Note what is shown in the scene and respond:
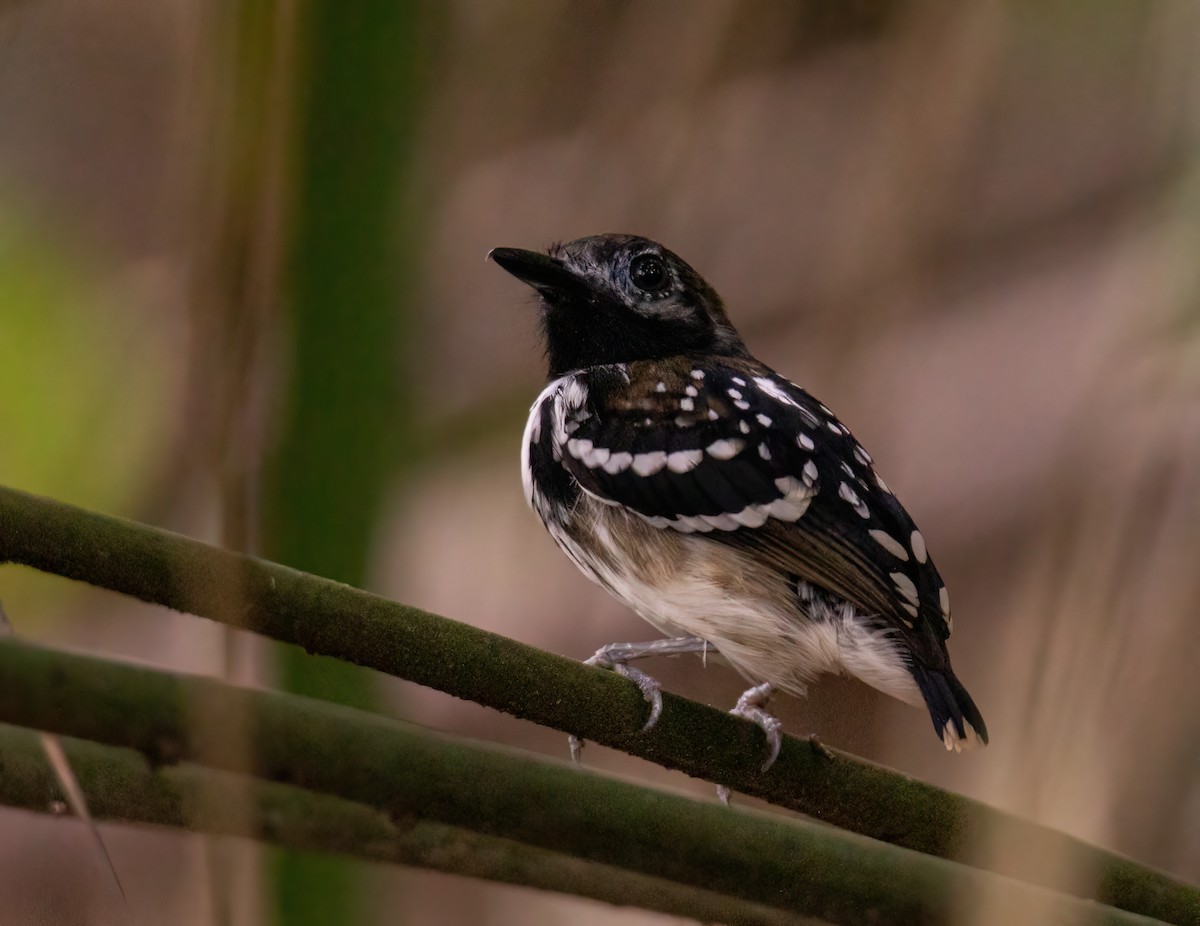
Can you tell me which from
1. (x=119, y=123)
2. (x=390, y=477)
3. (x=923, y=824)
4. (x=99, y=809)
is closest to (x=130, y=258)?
(x=119, y=123)

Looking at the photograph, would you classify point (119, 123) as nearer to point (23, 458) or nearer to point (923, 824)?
point (23, 458)

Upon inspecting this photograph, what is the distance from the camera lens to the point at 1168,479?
1.00 m

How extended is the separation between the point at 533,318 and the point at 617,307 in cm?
25

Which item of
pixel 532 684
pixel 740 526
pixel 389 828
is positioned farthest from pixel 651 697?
pixel 740 526

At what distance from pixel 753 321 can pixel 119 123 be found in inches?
60.0

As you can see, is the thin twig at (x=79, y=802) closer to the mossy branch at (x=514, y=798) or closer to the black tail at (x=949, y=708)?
the mossy branch at (x=514, y=798)

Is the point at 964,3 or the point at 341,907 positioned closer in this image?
the point at 341,907

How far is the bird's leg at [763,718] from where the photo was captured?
4.57 feet

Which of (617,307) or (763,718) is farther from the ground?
(617,307)

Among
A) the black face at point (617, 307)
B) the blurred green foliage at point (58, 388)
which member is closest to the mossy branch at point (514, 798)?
the blurred green foliage at point (58, 388)

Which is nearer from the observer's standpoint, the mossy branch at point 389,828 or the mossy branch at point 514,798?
the mossy branch at point 514,798

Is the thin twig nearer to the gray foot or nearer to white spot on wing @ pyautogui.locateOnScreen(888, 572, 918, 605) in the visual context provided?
the gray foot

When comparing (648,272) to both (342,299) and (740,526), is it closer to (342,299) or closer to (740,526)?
(740,526)

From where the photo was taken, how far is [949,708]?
5.01ft
